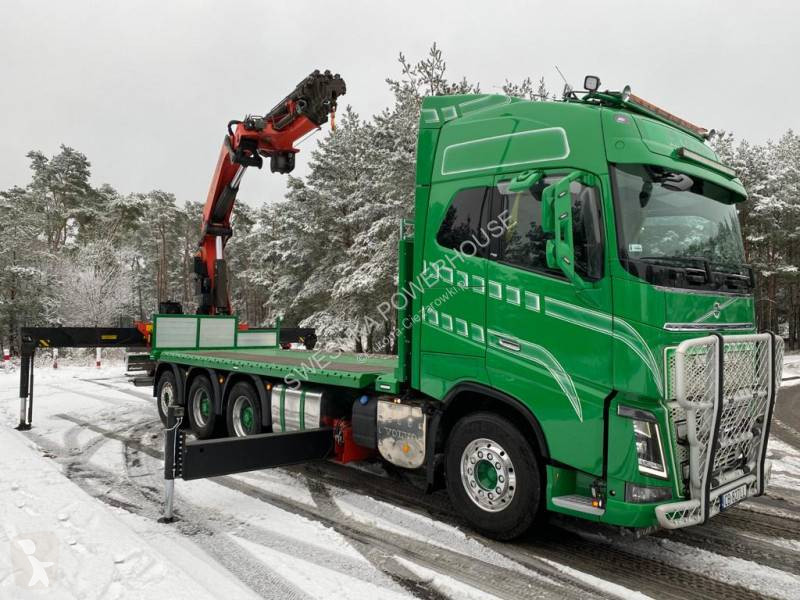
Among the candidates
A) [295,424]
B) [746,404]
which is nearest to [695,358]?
[746,404]

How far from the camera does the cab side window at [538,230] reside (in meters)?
3.71

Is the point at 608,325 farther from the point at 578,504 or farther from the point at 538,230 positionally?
the point at 578,504

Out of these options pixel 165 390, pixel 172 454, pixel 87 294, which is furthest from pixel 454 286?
pixel 87 294

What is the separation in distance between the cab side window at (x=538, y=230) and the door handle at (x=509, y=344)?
59 cm

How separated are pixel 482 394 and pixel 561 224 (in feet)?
5.15

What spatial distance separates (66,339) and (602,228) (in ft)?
31.3

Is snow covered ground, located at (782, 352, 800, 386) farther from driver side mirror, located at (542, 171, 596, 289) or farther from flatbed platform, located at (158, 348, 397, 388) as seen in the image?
driver side mirror, located at (542, 171, 596, 289)

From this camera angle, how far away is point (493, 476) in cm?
425

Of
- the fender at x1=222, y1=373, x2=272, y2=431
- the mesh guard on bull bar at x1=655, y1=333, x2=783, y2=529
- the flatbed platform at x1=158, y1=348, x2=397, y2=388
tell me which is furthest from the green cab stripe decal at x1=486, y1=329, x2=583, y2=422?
the fender at x1=222, y1=373, x2=272, y2=431

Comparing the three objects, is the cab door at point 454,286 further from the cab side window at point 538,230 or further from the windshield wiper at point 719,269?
the windshield wiper at point 719,269

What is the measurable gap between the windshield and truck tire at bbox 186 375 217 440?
6333mm

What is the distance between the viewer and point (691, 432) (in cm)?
350

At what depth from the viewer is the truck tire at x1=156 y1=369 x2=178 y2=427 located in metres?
9.08

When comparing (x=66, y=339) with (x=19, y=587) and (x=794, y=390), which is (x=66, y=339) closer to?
(x=19, y=587)
